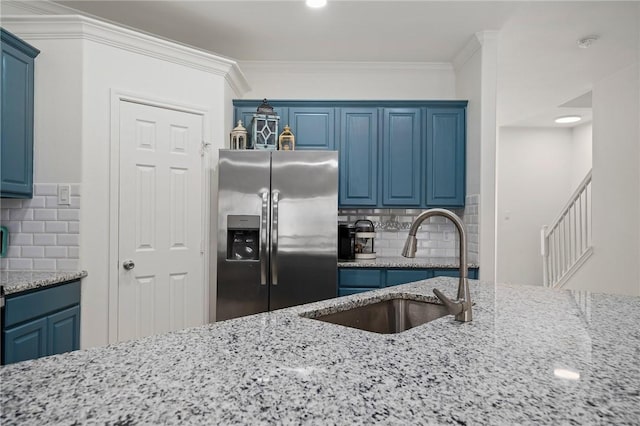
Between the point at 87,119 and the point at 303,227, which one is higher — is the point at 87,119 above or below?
above

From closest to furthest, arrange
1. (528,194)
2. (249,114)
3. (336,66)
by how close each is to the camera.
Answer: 1. (249,114)
2. (336,66)
3. (528,194)

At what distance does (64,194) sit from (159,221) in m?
0.61

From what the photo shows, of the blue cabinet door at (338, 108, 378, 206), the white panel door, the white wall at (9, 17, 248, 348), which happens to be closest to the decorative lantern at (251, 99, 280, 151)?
the white panel door

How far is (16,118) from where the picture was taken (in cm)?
237

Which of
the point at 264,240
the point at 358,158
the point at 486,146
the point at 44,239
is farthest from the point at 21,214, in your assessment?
the point at 486,146

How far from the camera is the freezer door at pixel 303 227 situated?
3.02 meters

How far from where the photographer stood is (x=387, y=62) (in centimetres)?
383

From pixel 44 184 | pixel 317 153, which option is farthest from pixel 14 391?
pixel 317 153

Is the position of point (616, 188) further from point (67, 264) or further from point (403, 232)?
point (67, 264)

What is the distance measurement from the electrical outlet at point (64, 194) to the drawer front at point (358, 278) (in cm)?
203

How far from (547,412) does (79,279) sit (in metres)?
2.68

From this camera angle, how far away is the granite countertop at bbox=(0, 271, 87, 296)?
197 cm

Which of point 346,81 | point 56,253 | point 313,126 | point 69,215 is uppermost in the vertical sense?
point 346,81

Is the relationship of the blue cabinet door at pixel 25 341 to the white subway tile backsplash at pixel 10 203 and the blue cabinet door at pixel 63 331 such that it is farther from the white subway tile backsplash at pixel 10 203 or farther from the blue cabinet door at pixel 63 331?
the white subway tile backsplash at pixel 10 203
